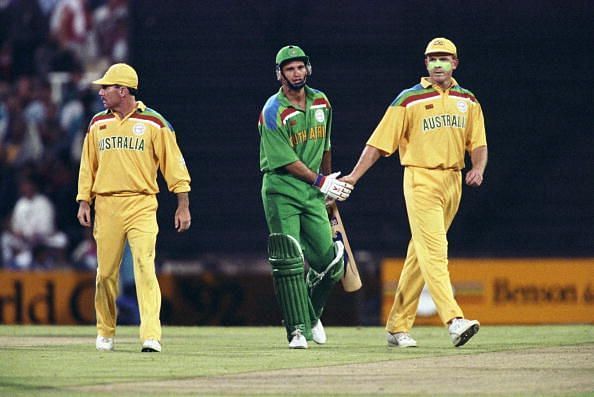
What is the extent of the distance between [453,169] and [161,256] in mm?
6987

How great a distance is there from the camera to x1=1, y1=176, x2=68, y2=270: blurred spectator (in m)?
17.6

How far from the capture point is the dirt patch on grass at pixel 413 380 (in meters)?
6.93

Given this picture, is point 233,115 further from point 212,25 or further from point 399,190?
point 399,190

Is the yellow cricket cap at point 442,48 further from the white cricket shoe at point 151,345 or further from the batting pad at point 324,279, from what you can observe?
the white cricket shoe at point 151,345

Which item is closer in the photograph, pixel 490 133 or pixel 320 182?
pixel 320 182

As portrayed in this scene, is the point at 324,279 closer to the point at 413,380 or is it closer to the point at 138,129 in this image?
the point at 138,129

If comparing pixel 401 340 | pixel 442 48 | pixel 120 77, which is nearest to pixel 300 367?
pixel 401 340

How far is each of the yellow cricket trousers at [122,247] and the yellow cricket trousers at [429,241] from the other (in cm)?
170

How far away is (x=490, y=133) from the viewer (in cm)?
1811

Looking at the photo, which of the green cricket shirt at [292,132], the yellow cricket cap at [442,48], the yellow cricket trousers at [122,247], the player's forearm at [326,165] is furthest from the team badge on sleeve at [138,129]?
the yellow cricket cap at [442,48]

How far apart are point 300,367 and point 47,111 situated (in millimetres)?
11262

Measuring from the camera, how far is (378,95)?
18.4 meters

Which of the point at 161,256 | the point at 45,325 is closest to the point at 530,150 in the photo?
the point at 161,256

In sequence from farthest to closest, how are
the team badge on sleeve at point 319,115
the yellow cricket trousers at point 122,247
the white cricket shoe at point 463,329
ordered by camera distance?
the team badge on sleeve at point 319,115 → the yellow cricket trousers at point 122,247 → the white cricket shoe at point 463,329
